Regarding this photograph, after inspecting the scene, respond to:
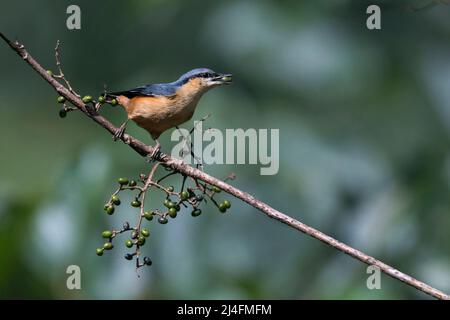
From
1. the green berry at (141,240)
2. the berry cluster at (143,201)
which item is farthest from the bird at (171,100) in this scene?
the green berry at (141,240)

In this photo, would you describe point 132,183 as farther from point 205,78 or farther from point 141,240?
point 205,78

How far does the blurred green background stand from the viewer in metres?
6.13

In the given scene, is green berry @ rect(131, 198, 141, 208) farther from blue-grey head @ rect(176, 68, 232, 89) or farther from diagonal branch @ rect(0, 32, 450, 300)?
blue-grey head @ rect(176, 68, 232, 89)

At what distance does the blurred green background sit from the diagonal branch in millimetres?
1569

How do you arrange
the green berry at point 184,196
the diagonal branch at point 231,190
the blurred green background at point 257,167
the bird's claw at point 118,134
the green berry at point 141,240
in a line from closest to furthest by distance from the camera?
the diagonal branch at point 231,190, the green berry at point 141,240, the green berry at point 184,196, the bird's claw at point 118,134, the blurred green background at point 257,167

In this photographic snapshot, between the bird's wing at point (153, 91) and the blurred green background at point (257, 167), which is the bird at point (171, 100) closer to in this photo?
the bird's wing at point (153, 91)

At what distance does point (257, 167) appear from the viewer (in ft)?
21.8

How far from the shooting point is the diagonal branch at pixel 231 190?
12.7 ft

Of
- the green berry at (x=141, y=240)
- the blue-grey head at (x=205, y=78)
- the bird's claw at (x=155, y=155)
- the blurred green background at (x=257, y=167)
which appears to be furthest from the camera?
the blurred green background at (x=257, y=167)

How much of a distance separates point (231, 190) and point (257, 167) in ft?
8.54

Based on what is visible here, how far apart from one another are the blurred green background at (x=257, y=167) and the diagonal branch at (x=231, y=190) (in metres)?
1.57

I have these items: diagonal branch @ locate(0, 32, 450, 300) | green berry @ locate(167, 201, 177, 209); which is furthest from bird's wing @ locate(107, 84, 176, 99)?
green berry @ locate(167, 201, 177, 209)
